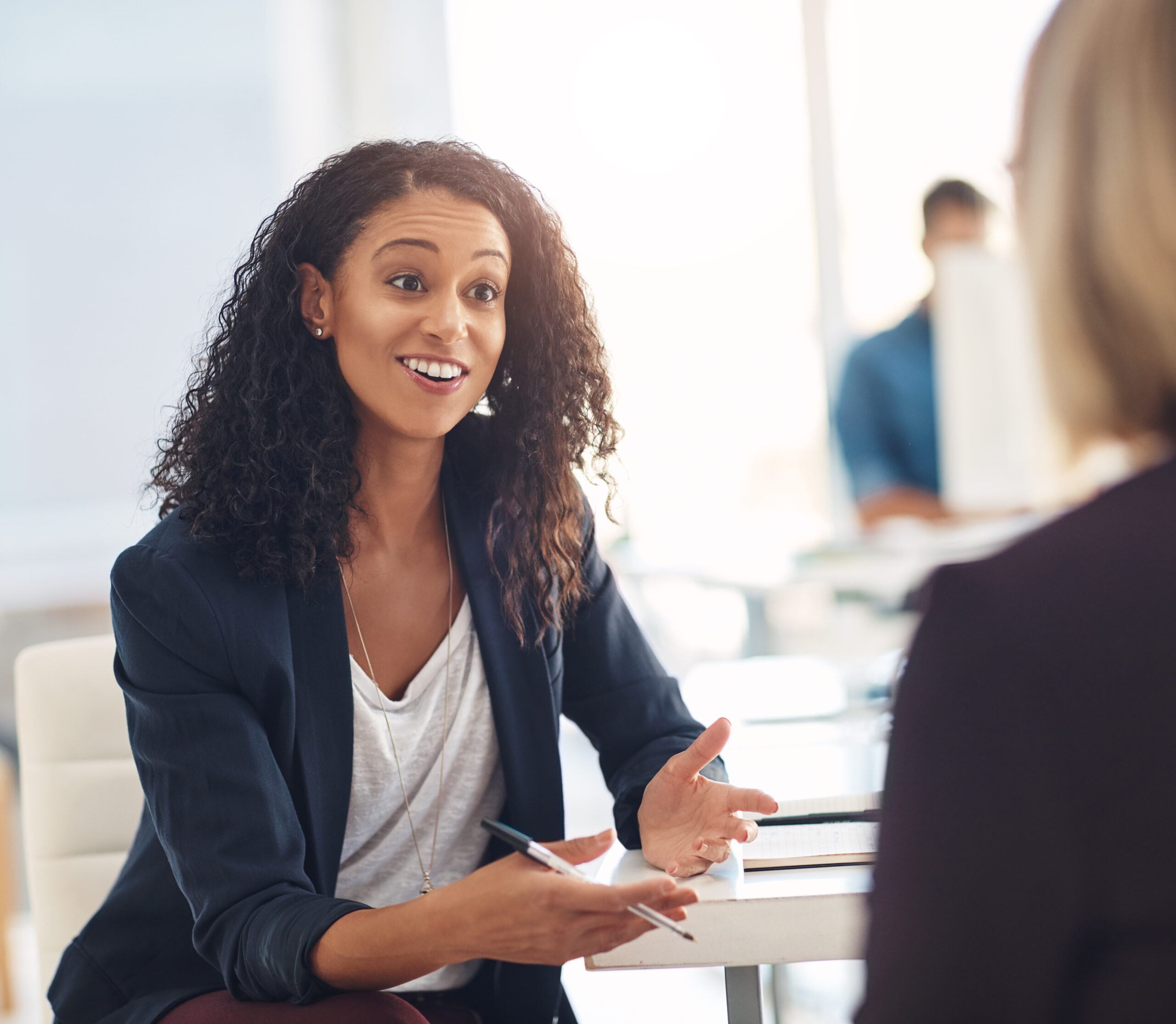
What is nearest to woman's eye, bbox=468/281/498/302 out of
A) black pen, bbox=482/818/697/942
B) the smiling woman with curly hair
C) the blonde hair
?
the smiling woman with curly hair

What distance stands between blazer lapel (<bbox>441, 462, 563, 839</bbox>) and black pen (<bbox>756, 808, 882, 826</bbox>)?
25 cm

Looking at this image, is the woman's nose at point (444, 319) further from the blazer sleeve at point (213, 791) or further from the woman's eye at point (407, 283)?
the blazer sleeve at point (213, 791)

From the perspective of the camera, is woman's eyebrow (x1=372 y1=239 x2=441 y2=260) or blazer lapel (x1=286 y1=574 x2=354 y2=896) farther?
woman's eyebrow (x1=372 y1=239 x2=441 y2=260)

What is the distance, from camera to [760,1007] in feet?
3.17

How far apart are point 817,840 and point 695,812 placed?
12cm

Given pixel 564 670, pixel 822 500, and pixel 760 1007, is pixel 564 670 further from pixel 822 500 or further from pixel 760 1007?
pixel 822 500

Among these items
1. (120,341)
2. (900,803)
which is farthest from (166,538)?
(120,341)

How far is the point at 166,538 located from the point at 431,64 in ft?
9.35

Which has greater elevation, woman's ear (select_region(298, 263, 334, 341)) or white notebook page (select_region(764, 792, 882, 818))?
woman's ear (select_region(298, 263, 334, 341))

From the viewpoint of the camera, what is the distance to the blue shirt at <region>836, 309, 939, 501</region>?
3332mm

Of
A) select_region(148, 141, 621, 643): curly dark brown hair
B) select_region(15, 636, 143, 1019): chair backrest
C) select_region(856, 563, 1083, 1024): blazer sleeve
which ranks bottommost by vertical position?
select_region(15, 636, 143, 1019): chair backrest

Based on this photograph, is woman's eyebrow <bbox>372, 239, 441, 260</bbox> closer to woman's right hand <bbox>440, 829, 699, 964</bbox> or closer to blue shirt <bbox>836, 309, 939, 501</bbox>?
woman's right hand <bbox>440, 829, 699, 964</bbox>

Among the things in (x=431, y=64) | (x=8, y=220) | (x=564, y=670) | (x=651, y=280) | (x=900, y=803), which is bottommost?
(x=564, y=670)

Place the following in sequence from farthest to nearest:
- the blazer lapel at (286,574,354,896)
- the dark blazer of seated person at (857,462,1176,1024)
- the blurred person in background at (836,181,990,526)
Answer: the blurred person in background at (836,181,990,526) → the blazer lapel at (286,574,354,896) → the dark blazer of seated person at (857,462,1176,1024)
